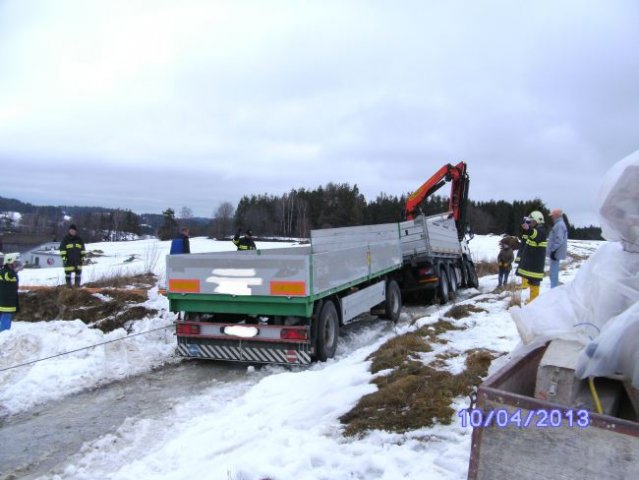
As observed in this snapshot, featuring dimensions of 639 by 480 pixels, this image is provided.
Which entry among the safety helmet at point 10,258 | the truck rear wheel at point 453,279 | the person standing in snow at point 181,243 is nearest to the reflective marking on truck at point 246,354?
the safety helmet at point 10,258

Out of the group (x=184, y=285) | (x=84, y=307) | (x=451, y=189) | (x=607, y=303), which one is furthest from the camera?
(x=451, y=189)

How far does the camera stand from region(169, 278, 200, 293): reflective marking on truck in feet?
22.5

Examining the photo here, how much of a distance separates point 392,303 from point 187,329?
4720 millimetres

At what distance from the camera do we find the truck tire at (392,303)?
33.2 feet

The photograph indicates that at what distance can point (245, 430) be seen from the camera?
431 cm

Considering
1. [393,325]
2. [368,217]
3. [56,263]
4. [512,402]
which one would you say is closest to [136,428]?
[512,402]

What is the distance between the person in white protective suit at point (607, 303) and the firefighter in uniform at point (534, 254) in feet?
20.7

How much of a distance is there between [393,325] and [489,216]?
84687mm

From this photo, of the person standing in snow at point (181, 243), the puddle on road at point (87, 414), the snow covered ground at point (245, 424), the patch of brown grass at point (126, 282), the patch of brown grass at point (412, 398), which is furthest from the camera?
the patch of brown grass at point (126, 282)

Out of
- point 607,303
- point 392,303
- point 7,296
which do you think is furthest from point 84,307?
point 607,303

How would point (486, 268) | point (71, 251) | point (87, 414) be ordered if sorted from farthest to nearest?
point (486, 268)
point (71, 251)
point (87, 414)

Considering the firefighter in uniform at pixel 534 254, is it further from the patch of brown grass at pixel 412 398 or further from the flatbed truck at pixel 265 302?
the patch of brown grass at pixel 412 398

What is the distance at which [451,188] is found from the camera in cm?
1589
